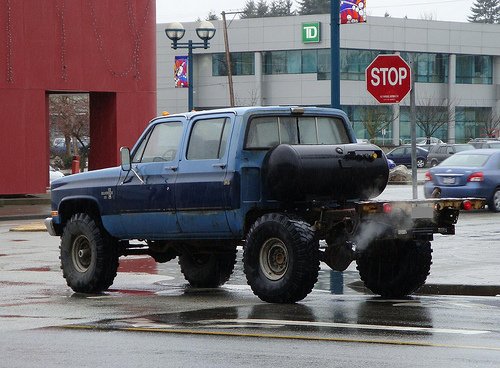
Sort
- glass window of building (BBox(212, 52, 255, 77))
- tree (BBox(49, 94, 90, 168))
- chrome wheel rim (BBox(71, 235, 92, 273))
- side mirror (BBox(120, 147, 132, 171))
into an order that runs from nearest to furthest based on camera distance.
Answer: side mirror (BBox(120, 147, 132, 171)) → chrome wheel rim (BBox(71, 235, 92, 273)) → tree (BBox(49, 94, 90, 168)) → glass window of building (BBox(212, 52, 255, 77))

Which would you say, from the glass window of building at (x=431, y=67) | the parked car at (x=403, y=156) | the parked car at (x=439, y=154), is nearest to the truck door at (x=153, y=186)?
the parked car at (x=439, y=154)

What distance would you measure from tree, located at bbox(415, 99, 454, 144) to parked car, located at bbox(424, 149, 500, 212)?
65.5m

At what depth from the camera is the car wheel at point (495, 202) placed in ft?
105

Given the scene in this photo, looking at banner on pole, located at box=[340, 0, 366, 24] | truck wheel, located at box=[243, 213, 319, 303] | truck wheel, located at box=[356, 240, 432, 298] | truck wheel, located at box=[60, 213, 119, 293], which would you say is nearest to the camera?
truck wheel, located at box=[243, 213, 319, 303]

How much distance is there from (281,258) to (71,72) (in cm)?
2787

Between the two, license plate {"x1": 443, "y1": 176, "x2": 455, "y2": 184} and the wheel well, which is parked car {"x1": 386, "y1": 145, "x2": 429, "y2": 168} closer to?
license plate {"x1": 443, "y1": 176, "x2": 455, "y2": 184}

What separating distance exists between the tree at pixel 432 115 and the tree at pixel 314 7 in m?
60.3

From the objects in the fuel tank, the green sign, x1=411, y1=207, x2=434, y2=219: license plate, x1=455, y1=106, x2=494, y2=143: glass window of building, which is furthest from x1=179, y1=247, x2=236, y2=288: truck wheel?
x1=455, y1=106, x2=494, y2=143: glass window of building

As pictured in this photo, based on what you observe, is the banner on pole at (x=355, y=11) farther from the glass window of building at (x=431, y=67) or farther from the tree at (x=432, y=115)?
the glass window of building at (x=431, y=67)

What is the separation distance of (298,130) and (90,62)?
27144 mm

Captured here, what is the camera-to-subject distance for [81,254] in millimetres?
16453

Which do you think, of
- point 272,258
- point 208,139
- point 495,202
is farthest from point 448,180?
point 272,258

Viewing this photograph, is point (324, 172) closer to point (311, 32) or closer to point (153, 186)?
point (153, 186)

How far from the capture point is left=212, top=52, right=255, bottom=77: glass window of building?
101750mm
